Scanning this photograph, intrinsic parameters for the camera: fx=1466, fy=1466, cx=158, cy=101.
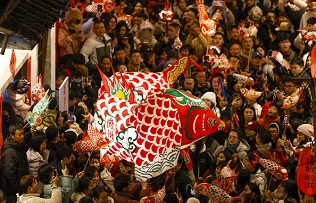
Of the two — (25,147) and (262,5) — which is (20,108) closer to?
(25,147)

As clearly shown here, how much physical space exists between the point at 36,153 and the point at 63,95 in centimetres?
325

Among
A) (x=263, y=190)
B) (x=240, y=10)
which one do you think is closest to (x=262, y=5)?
(x=240, y=10)

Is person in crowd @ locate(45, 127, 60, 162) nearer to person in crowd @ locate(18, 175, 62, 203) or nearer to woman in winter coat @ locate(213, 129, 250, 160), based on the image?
person in crowd @ locate(18, 175, 62, 203)

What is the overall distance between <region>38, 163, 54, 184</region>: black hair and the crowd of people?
0.04 ft

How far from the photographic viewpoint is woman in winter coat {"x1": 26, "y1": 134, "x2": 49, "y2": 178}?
19094mm

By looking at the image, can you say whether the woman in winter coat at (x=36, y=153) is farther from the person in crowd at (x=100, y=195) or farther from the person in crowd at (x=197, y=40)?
the person in crowd at (x=197, y=40)

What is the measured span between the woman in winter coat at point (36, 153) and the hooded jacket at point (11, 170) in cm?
22

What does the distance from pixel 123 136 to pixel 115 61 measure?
16.2 ft

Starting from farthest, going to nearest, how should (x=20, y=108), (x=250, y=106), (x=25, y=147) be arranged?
(x=250, y=106), (x=20, y=108), (x=25, y=147)

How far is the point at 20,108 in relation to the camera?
68.9ft

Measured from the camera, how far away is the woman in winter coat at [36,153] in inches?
752

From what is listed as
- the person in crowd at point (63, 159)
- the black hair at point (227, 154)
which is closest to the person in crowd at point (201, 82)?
the black hair at point (227, 154)

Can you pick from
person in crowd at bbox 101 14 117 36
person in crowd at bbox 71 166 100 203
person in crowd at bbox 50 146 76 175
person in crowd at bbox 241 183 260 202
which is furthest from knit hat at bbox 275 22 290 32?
person in crowd at bbox 71 166 100 203

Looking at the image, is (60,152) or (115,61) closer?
(60,152)
